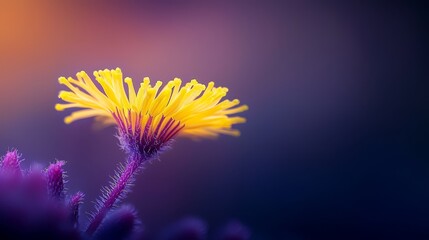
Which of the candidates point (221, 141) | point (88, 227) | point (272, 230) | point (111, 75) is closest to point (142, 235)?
point (88, 227)

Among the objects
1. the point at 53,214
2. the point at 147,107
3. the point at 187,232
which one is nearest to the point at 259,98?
the point at 147,107

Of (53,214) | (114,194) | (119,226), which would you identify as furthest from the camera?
(114,194)

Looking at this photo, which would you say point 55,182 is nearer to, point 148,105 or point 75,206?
point 75,206

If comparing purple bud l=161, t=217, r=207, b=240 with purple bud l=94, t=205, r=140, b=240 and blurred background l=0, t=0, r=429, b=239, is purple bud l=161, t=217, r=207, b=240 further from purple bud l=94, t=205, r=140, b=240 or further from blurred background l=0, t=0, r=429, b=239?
blurred background l=0, t=0, r=429, b=239

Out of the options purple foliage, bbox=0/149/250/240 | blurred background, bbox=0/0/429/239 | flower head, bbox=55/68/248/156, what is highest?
blurred background, bbox=0/0/429/239

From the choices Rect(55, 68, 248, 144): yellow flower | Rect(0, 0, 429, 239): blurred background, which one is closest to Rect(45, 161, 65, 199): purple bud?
Rect(55, 68, 248, 144): yellow flower

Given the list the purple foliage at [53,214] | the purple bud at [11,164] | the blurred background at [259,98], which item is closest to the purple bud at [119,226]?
the purple foliage at [53,214]
